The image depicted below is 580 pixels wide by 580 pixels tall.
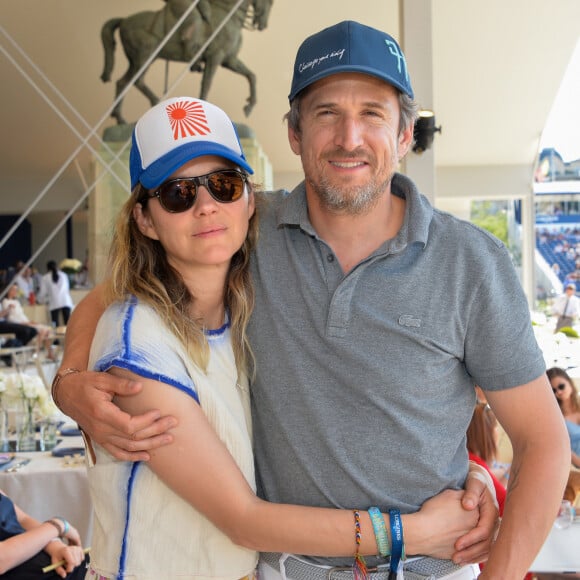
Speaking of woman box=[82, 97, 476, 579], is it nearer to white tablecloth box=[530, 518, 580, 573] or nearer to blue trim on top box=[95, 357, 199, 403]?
blue trim on top box=[95, 357, 199, 403]

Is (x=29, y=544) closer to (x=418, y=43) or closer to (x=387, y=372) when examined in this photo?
(x=387, y=372)

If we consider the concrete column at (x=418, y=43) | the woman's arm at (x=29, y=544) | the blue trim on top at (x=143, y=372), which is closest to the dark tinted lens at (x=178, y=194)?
the blue trim on top at (x=143, y=372)

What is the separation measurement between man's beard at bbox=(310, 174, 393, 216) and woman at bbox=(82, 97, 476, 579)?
175mm

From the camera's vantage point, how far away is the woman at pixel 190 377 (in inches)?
49.1

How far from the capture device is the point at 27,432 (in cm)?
371

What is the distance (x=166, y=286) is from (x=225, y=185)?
243 mm

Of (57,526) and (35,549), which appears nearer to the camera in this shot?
(35,549)

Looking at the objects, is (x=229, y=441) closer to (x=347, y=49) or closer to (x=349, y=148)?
(x=349, y=148)

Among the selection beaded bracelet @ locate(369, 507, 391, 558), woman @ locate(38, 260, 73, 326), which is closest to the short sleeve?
beaded bracelet @ locate(369, 507, 391, 558)

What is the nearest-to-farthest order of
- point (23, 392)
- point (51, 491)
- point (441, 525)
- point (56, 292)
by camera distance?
point (441, 525) < point (51, 491) < point (23, 392) < point (56, 292)

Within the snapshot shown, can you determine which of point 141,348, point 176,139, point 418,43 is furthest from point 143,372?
point 418,43

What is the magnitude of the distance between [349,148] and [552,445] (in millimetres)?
726

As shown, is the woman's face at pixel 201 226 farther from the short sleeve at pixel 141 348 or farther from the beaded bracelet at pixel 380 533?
the beaded bracelet at pixel 380 533

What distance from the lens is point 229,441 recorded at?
51.9 inches
